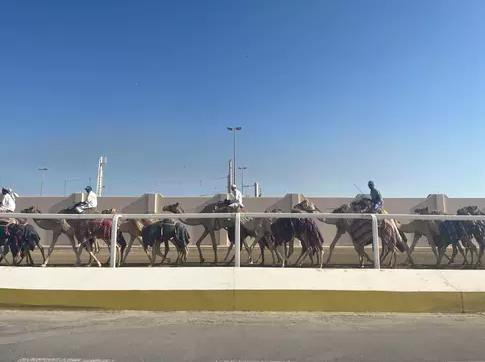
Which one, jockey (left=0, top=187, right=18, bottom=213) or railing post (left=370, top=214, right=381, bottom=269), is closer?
railing post (left=370, top=214, right=381, bottom=269)

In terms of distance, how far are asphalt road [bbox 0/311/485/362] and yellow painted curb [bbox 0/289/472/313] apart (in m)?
0.17

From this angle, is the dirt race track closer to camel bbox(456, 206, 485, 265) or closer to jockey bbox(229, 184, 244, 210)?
camel bbox(456, 206, 485, 265)

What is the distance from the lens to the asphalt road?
4.51m

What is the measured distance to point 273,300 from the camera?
6.35m

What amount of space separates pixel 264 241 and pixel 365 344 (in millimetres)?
7623

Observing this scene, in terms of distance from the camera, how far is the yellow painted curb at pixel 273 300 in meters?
6.33

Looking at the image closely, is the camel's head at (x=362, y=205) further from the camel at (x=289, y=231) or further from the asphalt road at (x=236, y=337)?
the asphalt road at (x=236, y=337)

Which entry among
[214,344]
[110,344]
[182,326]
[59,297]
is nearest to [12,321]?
[59,297]

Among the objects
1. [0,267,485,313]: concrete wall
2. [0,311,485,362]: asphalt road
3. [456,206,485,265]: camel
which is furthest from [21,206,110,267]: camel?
[456,206,485,265]: camel

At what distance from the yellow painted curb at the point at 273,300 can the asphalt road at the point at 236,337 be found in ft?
0.54

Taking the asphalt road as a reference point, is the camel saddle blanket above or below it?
above

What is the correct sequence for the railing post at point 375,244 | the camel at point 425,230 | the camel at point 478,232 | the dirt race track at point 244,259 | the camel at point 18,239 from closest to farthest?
the railing post at point 375,244, the camel at point 478,232, the camel at point 18,239, the dirt race track at point 244,259, the camel at point 425,230

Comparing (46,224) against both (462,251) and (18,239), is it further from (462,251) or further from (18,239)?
(462,251)

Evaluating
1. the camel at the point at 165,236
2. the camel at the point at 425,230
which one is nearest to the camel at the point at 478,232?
the camel at the point at 425,230
